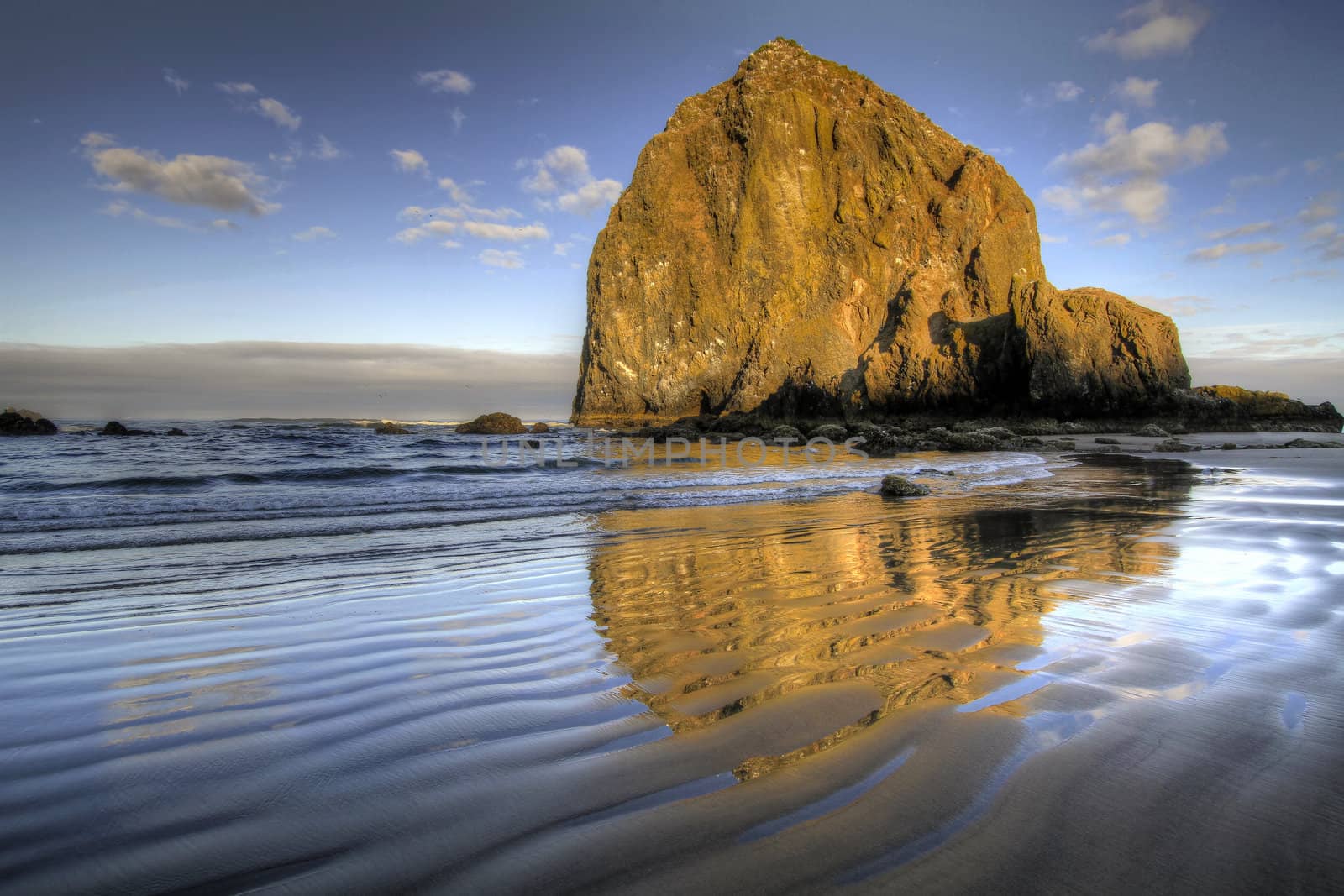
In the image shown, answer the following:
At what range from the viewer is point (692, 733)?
149 centimetres

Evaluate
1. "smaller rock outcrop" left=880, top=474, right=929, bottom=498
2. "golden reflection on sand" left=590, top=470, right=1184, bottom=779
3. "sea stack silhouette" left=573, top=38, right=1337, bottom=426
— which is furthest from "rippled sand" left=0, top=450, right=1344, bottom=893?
"sea stack silhouette" left=573, top=38, right=1337, bottom=426

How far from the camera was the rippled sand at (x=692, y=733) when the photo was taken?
101 cm

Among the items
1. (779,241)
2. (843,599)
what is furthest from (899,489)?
(779,241)

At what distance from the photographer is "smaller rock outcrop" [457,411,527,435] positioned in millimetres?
30297

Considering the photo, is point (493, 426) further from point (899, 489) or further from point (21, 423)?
point (899, 489)

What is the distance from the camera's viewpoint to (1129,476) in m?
9.05

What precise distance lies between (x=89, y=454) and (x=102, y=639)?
17.1 m

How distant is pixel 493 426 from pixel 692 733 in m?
30.4

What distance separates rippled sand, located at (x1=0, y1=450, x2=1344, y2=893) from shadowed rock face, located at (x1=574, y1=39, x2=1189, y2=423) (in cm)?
3904

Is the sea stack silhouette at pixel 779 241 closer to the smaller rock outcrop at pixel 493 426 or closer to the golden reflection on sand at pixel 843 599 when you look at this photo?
the smaller rock outcrop at pixel 493 426

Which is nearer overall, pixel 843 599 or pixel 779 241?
pixel 843 599

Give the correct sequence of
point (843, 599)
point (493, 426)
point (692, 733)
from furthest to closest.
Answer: point (493, 426)
point (843, 599)
point (692, 733)

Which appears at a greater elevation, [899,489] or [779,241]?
[779,241]

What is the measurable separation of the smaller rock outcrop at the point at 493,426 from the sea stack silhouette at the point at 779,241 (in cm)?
1682
